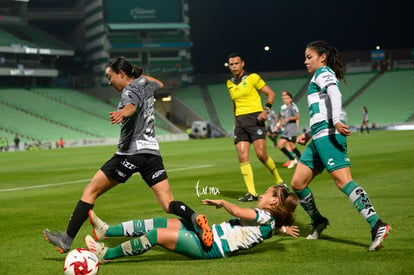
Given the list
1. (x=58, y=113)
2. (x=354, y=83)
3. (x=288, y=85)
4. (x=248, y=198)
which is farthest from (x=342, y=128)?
(x=288, y=85)

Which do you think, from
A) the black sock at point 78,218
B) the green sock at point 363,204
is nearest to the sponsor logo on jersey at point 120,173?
the black sock at point 78,218

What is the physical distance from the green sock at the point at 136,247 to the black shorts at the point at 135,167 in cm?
104

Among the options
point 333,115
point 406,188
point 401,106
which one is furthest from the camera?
point 401,106

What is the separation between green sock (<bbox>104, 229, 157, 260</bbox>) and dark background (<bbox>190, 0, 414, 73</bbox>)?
7773cm

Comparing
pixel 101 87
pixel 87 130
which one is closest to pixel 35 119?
pixel 87 130

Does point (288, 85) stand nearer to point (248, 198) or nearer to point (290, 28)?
point (290, 28)

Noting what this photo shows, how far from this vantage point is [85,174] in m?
20.7

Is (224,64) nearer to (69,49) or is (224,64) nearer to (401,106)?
(69,49)

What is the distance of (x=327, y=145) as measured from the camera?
722 centimetres

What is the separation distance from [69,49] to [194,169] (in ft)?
212

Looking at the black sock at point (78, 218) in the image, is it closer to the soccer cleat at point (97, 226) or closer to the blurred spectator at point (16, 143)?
the soccer cleat at point (97, 226)

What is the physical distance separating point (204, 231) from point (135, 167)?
4.61 ft

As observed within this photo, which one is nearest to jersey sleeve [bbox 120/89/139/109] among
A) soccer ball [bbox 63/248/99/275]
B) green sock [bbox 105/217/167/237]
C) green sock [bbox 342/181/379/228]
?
green sock [bbox 105/217/167/237]

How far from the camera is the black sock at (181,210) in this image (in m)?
6.59
